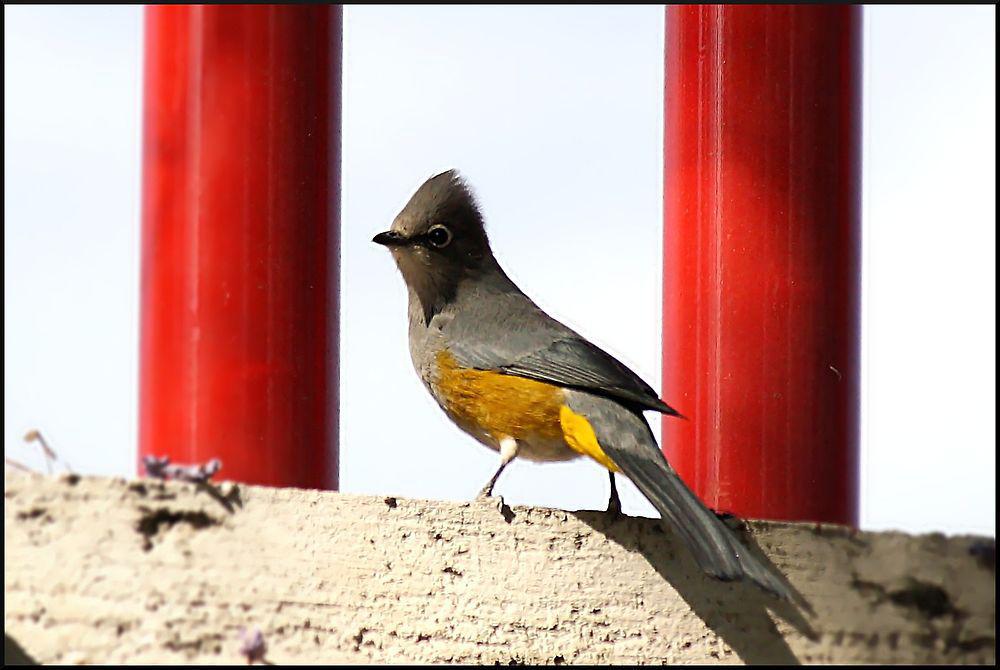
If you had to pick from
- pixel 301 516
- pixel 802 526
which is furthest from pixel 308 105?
pixel 802 526

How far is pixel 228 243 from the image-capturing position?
4117 millimetres

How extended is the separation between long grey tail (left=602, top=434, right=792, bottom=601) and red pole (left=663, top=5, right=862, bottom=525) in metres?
0.33

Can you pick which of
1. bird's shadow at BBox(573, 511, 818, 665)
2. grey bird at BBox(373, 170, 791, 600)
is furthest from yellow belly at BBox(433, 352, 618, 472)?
bird's shadow at BBox(573, 511, 818, 665)

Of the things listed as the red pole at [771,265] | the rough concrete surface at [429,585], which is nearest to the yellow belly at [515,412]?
the red pole at [771,265]

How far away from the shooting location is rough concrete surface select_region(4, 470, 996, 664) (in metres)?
3.69

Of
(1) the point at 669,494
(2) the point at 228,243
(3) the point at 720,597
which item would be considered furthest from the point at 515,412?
(2) the point at 228,243

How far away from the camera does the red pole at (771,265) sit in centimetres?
466

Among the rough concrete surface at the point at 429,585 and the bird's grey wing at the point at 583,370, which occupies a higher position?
the bird's grey wing at the point at 583,370

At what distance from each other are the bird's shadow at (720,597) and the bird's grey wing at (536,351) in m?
0.45

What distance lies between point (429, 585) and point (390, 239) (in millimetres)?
1668

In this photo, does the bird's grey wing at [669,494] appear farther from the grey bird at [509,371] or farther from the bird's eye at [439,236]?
the bird's eye at [439,236]

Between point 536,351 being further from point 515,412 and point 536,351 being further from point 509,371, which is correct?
point 515,412

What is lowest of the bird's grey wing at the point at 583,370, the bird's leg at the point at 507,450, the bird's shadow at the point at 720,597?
the bird's shadow at the point at 720,597

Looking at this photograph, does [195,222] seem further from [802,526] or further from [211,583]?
[802,526]
